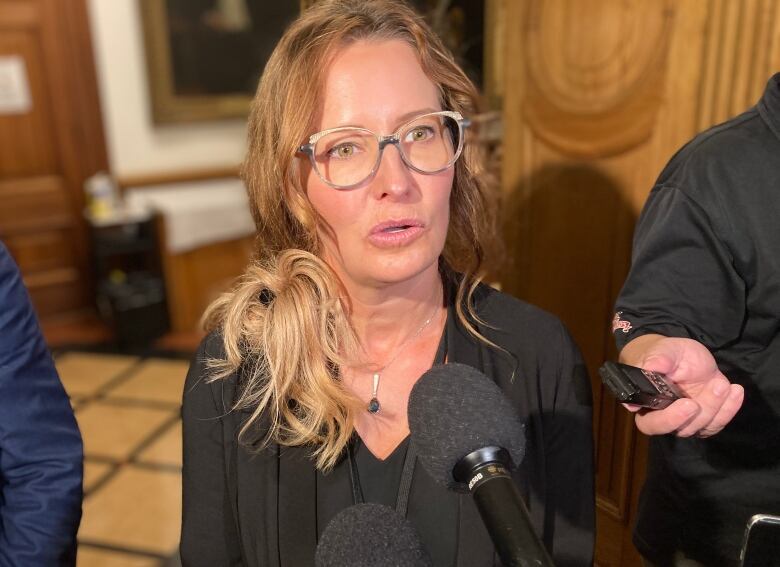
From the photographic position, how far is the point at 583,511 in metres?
1.18

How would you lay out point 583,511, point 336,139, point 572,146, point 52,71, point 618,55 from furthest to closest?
1. point 52,71
2. point 572,146
3. point 618,55
4. point 583,511
5. point 336,139

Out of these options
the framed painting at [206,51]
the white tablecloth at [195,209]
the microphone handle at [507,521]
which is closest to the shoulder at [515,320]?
the microphone handle at [507,521]

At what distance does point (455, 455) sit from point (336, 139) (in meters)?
0.56

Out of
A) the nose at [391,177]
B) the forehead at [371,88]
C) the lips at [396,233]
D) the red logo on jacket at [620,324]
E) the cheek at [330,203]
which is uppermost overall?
the forehead at [371,88]

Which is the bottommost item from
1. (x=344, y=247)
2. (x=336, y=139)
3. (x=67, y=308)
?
(x=67, y=308)

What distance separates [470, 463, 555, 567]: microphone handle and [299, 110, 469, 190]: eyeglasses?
22.5 inches

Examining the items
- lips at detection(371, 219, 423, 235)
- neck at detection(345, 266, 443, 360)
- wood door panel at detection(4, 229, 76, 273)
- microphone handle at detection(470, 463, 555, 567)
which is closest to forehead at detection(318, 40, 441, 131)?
lips at detection(371, 219, 423, 235)

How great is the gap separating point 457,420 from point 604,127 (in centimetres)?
106

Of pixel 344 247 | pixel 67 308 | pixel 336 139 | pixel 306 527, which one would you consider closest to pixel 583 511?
pixel 306 527

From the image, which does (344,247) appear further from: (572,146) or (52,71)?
(52,71)

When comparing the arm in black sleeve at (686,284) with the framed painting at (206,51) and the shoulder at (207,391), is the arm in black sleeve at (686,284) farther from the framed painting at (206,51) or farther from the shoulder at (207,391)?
the framed painting at (206,51)

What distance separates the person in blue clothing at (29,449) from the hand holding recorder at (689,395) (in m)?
A: 0.93

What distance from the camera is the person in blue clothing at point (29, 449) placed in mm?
1117

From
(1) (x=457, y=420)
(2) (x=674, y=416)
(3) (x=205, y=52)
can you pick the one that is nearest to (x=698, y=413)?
(2) (x=674, y=416)
